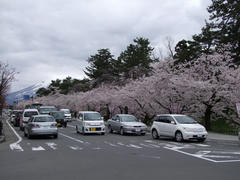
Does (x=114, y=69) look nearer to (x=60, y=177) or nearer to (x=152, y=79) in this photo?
(x=152, y=79)

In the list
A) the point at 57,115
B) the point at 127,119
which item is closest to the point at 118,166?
the point at 127,119

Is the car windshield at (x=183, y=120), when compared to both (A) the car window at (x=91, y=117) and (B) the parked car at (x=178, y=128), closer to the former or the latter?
(B) the parked car at (x=178, y=128)

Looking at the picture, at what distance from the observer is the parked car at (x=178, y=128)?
58.0ft

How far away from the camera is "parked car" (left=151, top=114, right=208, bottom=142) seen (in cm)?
1767

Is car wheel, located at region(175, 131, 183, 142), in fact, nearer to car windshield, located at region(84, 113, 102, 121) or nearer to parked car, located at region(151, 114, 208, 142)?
parked car, located at region(151, 114, 208, 142)

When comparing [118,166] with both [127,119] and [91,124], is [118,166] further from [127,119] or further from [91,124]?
[127,119]

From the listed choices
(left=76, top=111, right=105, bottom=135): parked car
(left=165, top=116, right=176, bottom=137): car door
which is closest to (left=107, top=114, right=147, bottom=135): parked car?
(left=76, top=111, right=105, bottom=135): parked car

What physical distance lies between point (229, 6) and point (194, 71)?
13.1 metres

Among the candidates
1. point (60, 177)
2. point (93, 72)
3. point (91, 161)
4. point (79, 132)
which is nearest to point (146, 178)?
point (60, 177)

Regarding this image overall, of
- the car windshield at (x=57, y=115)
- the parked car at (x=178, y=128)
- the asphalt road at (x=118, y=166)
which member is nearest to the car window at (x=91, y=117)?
the parked car at (x=178, y=128)

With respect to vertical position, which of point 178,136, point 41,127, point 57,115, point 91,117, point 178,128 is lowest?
point 178,136

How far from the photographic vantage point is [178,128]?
18.1 metres

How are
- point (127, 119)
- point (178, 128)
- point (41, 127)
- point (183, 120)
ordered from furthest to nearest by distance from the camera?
point (127, 119) → point (41, 127) → point (183, 120) → point (178, 128)

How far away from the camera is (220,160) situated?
428 inches
